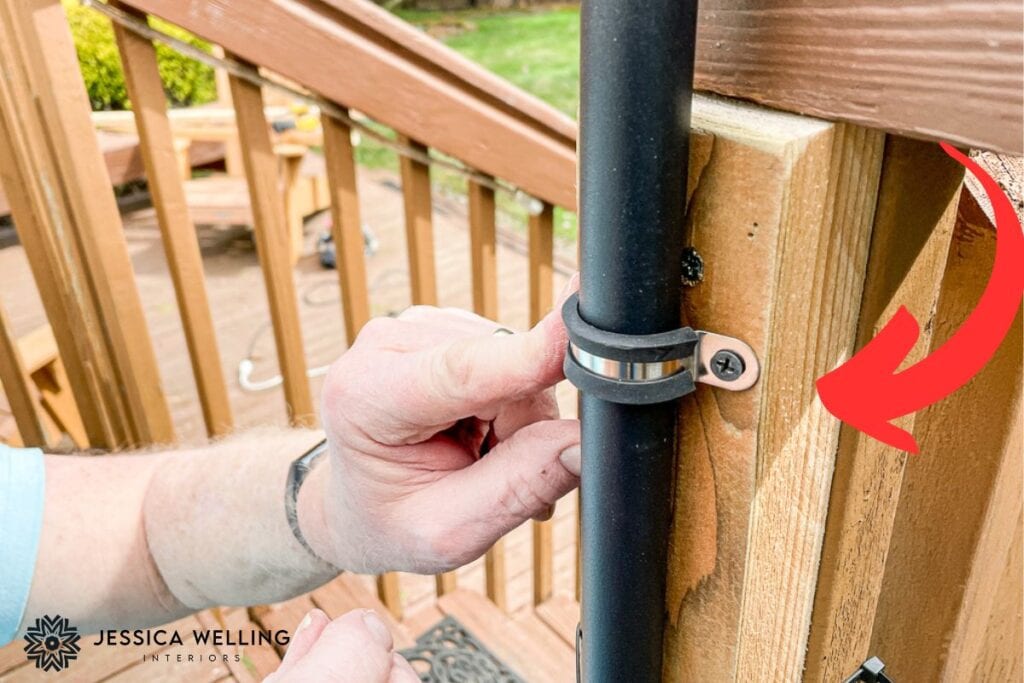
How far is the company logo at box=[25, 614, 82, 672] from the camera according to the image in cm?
130

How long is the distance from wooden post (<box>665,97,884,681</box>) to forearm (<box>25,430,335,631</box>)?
0.75 metres

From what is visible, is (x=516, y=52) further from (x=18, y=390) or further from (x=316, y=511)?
(x=316, y=511)

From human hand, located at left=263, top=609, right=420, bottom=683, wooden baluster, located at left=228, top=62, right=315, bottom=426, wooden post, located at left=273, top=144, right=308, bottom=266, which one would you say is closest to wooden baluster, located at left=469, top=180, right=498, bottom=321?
wooden baluster, located at left=228, top=62, right=315, bottom=426

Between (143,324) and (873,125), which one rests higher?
(873,125)

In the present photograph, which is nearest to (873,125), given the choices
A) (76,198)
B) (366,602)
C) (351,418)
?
(351,418)

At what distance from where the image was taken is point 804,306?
0.50 metres

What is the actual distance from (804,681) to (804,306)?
337 millimetres

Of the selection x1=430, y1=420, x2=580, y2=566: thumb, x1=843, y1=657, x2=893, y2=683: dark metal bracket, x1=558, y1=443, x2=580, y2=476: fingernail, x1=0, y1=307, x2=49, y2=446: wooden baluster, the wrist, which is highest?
x1=558, y1=443, x2=580, y2=476: fingernail

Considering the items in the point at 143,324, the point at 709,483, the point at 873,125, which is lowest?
the point at 143,324

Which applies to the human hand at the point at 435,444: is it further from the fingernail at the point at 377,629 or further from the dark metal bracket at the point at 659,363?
the dark metal bracket at the point at 659,363

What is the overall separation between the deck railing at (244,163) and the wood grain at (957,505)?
0.96 meters

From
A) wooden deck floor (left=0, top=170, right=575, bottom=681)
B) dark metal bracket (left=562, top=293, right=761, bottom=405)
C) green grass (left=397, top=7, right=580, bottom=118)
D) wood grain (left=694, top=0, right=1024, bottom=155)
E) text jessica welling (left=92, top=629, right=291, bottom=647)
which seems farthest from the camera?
green grass (left=397, top=7, right=580, bottom=118)

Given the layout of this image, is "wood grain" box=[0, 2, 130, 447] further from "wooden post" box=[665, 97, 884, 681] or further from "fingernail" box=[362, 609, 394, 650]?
"wooden post" box=[665, 97, 884, 681]

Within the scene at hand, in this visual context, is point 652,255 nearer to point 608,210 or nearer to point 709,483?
point 608,210
